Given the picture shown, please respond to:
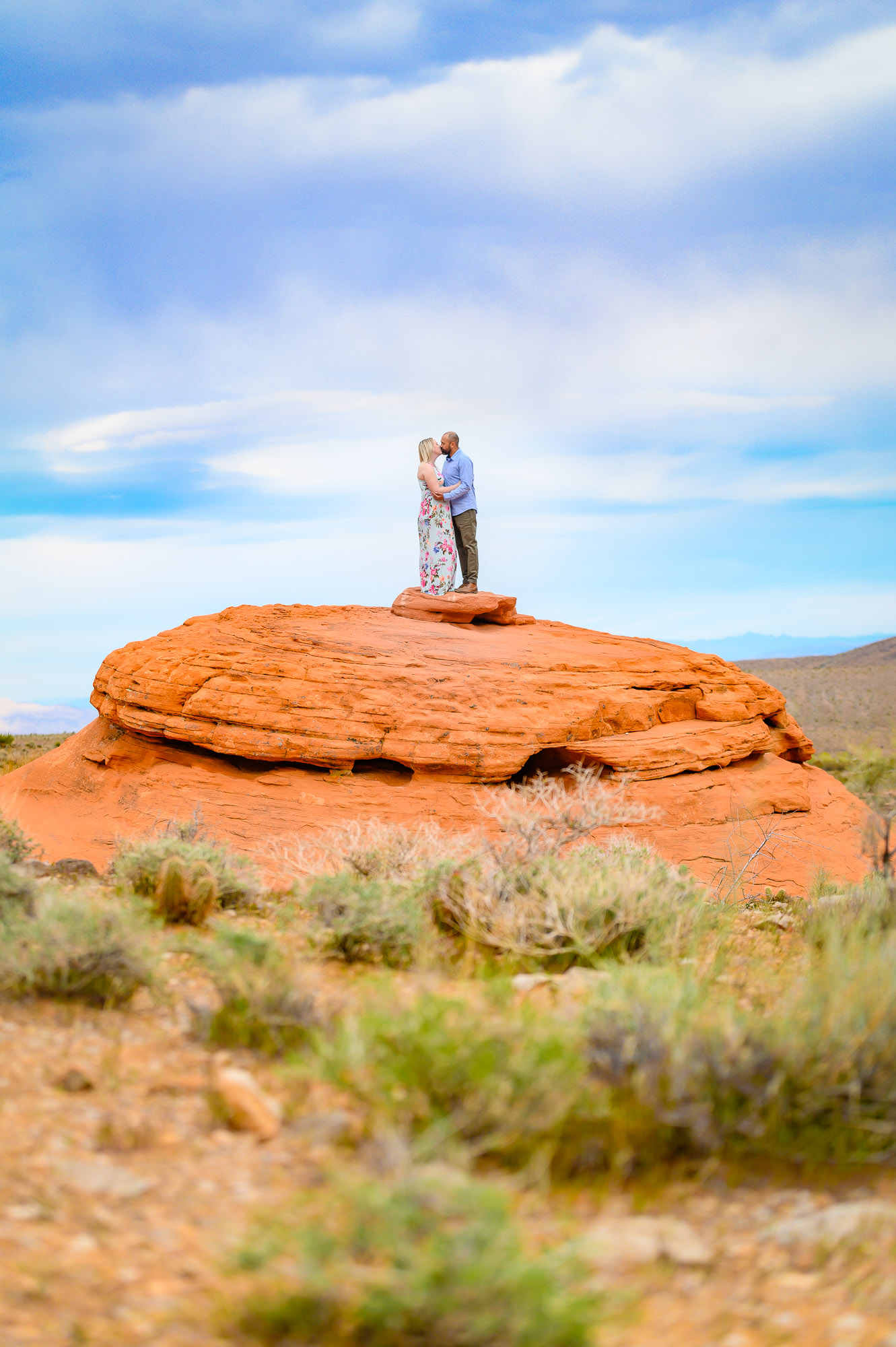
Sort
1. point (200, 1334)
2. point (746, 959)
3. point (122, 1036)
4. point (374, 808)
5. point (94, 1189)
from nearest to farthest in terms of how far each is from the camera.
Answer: point (200, 1334) → point (94, 1189) → point (122, 1036) → point (746, 959) → point (374, 808)

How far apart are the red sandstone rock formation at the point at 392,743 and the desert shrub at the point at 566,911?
3405 mm

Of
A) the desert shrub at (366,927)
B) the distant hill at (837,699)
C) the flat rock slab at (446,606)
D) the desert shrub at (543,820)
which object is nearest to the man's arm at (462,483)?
the flat rock slab at (446,606)

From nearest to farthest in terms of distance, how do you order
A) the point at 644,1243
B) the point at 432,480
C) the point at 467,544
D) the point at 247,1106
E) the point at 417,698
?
the point at 644,1243 < the point at 247,1106 < the point at 417,698 < the point at 432,480 < the point at 467,544

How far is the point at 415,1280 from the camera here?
2.26m

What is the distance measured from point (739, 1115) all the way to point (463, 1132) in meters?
1.10

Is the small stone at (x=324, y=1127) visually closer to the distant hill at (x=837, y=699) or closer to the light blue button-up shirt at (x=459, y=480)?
the light blue button-up shirt at (x=459, y=480)

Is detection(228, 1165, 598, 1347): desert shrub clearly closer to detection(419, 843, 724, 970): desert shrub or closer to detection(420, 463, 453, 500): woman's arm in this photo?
detection(419, 843, 724, 970): desert shrub

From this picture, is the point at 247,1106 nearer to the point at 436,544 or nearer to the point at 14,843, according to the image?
the point at 14,843

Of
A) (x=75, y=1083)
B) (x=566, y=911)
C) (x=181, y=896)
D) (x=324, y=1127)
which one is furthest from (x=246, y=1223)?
(x=181, y=896)

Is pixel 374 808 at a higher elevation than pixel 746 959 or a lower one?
higher

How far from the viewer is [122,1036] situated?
4168mm

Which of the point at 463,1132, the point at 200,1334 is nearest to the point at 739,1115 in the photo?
the point at 463,1132

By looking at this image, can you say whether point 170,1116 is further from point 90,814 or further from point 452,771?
point 90,814

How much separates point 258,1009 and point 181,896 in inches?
95.8
